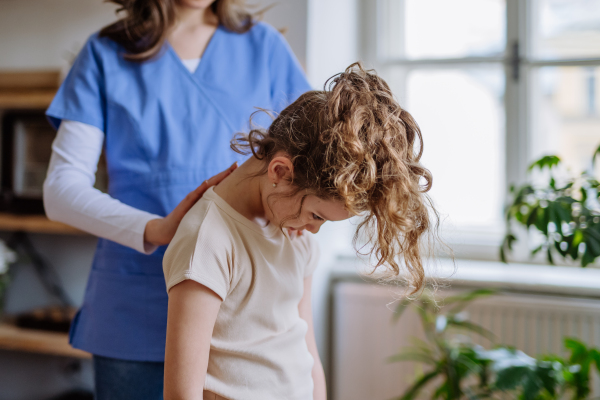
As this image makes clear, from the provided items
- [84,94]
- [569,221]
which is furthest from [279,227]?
[569,221]

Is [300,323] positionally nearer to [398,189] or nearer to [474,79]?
[398,189]

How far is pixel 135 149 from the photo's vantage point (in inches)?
34.4

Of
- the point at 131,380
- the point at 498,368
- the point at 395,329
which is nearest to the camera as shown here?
the point at 131,380

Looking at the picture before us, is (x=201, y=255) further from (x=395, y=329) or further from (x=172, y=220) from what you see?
(x=395, y=329)

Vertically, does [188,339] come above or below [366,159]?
below

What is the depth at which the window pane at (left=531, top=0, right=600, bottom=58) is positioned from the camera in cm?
196

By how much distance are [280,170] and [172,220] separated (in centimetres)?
19

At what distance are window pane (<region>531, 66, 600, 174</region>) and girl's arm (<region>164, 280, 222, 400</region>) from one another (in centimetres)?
179

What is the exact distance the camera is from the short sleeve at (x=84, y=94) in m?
0.85

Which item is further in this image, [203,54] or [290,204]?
[203,54]

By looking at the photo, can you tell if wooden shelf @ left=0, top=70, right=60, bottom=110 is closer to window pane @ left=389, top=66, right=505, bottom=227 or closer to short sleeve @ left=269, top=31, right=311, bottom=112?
short sleeve @ left=269, top=31, right=311, bottom=112

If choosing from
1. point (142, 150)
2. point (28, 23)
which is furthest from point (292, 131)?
point (28, 23)

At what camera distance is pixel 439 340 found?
1.54m

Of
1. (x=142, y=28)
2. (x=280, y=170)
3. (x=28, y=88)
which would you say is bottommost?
(x=280, y=170)
